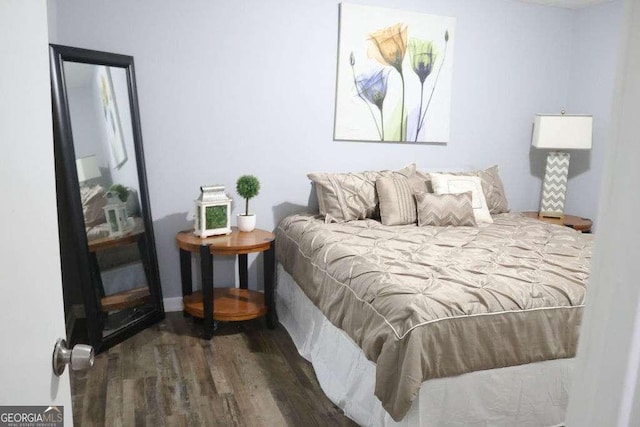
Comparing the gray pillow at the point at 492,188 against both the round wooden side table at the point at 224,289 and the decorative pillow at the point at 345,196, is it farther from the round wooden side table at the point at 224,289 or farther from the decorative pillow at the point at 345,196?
the round wooden side table at the point at 224,289

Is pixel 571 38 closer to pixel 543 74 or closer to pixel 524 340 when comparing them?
pixel 543 74

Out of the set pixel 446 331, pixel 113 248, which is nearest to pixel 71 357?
pixel 446 331

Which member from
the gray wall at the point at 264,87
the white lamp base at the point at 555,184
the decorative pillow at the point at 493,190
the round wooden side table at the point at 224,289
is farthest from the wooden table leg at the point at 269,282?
the white lamp base at the point at 555,184

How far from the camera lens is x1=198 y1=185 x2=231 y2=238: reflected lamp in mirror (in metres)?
2.97

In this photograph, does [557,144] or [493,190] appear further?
[557,144]

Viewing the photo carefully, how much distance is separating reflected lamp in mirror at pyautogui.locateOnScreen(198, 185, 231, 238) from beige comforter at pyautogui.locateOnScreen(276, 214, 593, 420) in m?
0.59

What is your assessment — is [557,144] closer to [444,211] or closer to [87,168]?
[444,211]

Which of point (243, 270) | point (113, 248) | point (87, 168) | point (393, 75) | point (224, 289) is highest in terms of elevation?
point (393, 75)

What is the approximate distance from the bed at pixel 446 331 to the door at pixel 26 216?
1253mm

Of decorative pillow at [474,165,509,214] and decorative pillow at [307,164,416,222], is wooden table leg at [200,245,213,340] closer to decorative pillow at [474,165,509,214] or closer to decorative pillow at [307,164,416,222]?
decorative pillow at [307,164,416,222]

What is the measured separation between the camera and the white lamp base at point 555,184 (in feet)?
13.1

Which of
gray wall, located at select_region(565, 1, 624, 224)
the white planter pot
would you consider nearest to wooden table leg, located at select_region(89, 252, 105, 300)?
the white planter pot

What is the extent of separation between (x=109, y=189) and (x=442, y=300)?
1.95 metres

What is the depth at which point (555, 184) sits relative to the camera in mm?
4008
